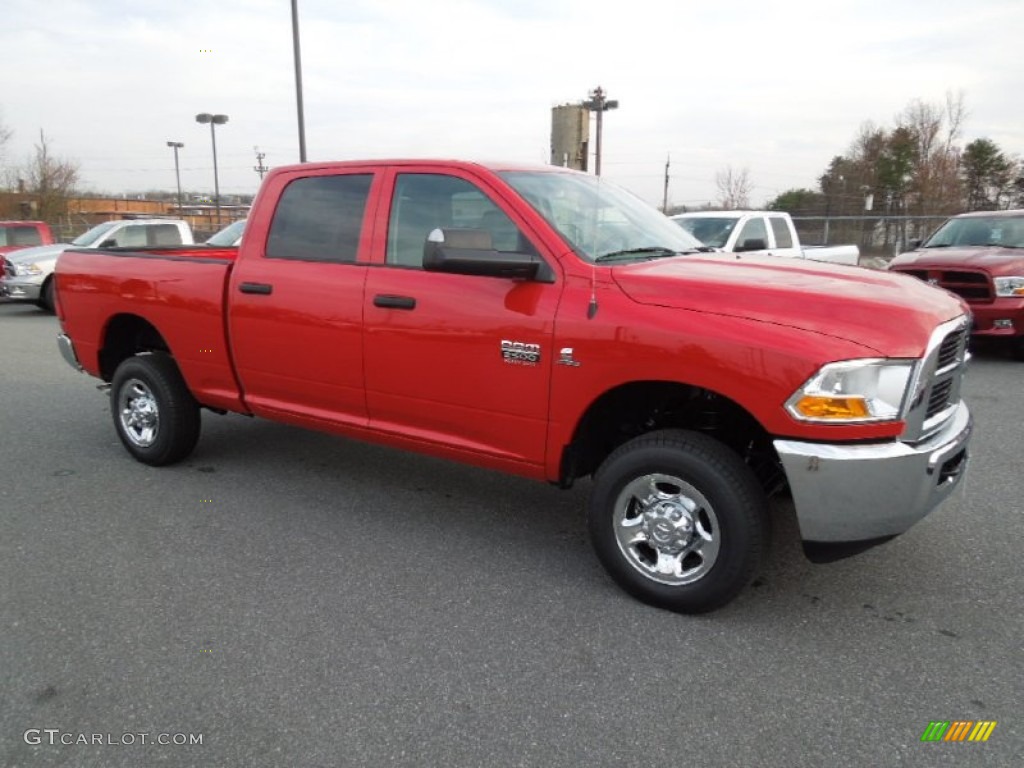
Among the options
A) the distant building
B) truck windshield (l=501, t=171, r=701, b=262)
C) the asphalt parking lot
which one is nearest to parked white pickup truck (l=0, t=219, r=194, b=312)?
the asphalt parking lot

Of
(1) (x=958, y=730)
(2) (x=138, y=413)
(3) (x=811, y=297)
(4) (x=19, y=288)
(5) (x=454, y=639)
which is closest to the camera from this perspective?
(1) (x=958, y=730)

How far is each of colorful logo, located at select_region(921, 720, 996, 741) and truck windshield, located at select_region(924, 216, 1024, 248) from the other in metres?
8.90

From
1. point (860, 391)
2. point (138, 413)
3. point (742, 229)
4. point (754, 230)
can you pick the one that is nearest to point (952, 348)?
point (860, 391)

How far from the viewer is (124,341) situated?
5.48 meters

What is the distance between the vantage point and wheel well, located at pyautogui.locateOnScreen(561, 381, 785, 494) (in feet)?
10.8

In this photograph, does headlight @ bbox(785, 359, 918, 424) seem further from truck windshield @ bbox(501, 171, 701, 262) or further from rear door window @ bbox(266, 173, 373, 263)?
rear door window @ bbox(266, 173, 373, 263)

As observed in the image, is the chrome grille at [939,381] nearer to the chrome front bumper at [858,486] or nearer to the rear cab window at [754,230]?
the chrome front bumper at [858,486]

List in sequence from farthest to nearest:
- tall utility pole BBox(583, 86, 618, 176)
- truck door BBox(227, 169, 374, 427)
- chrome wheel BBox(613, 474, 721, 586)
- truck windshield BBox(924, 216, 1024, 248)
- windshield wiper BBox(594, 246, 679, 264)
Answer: tall utility pole BBox(583, 86, 618, 176) < truck windshield BBox(924, 216, 1024, 248) < truck door BBox(227, 169, 374, 427) < windshield wiper BBox(594, 246, 679, 264) < chrome wheel BBox(613, 474, 721, 586)

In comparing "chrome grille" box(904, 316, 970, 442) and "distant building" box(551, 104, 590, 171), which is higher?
"distant building" box(551, 104, 590, 171)

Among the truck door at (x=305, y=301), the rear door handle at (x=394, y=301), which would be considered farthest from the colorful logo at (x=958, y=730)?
the truck door at (x=305, y=301)

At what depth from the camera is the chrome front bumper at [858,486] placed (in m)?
2.73

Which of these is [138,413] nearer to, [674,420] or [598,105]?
[674,420]

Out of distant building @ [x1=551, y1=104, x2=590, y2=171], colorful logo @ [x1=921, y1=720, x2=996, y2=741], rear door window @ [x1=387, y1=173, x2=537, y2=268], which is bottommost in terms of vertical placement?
colorful logo @ [x1=921, y1=720, x2=996, y2=741]

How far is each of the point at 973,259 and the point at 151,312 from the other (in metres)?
8.90
